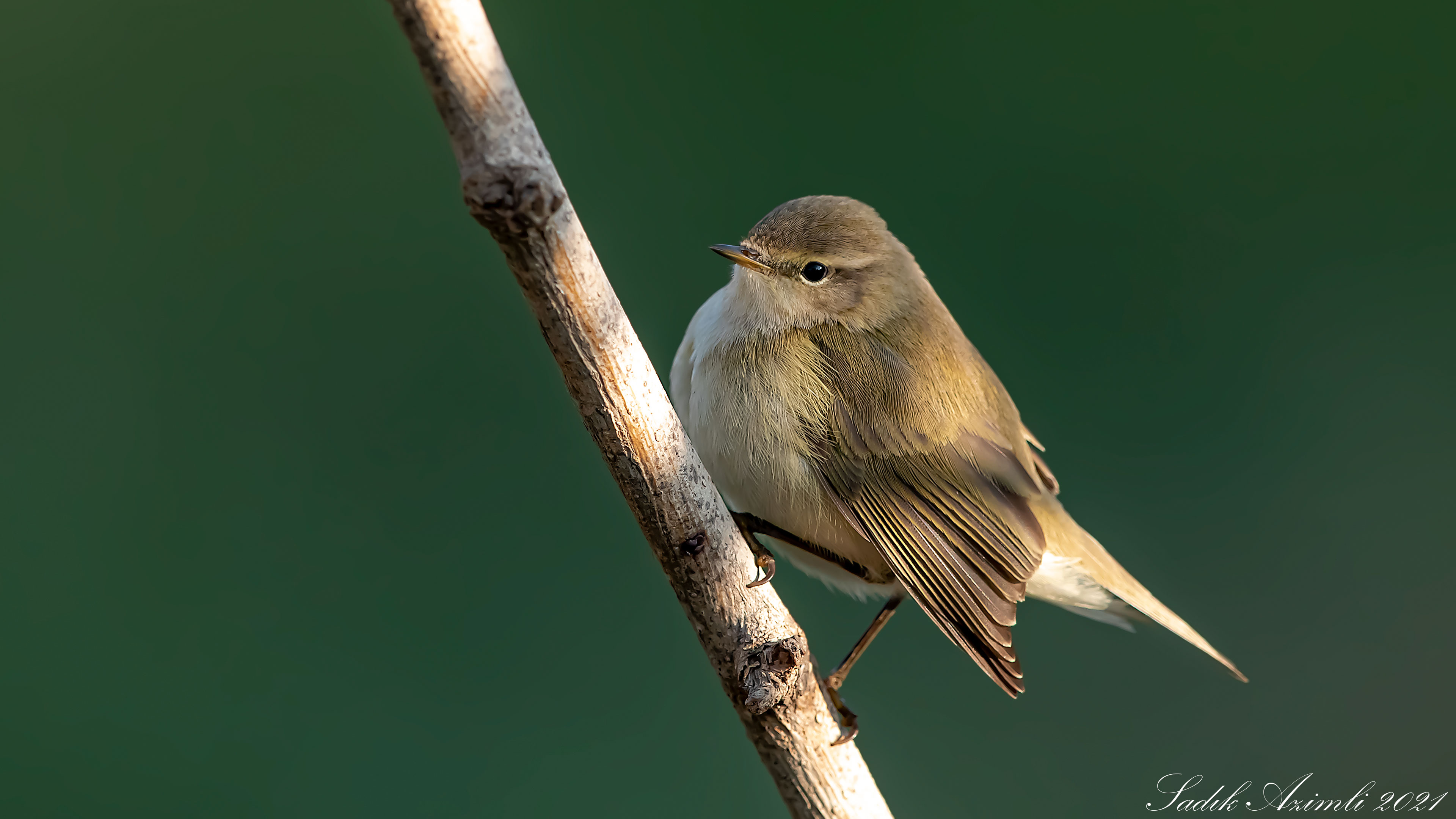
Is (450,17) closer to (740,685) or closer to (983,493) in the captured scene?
(740,685)

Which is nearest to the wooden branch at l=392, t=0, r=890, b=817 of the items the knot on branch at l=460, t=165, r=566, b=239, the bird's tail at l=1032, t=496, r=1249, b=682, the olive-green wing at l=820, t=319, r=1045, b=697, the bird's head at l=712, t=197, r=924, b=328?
the knot on branch at l=460, t=165, r=566, b=239

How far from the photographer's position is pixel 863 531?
1587 mm

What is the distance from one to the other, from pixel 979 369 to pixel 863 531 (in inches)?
20.3

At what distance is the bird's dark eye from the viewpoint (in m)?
1.75

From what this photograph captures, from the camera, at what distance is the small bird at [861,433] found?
159 centimetres

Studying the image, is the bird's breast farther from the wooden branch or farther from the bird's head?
the wooden branch

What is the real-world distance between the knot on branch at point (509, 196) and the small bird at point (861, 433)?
0.73 metres

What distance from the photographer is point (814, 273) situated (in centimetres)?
176

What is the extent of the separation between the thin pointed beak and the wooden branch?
596 millimetres

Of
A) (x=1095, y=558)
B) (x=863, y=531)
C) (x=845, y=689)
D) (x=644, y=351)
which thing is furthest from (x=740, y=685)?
(x=845, y=689)

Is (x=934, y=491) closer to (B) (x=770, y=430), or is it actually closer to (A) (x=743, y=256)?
(B) (x=770, y=430)

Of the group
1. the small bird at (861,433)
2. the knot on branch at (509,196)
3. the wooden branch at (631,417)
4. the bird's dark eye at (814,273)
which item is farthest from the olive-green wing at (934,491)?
the knot on branch at (509,196)

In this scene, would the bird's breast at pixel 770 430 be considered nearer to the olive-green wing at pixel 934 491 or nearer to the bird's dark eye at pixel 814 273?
the olive-green wing at pixel 934 491

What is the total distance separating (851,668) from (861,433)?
0.49 meters
